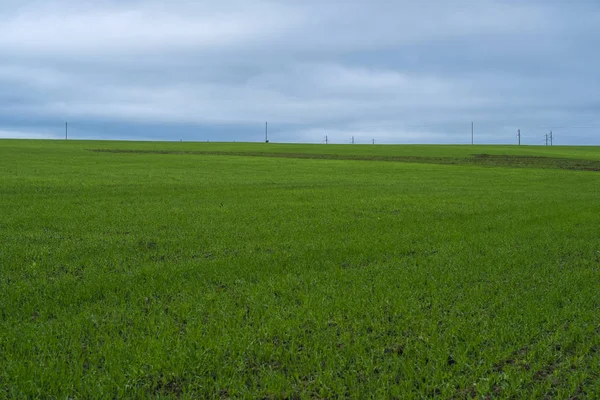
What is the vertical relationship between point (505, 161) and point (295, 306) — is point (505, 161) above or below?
above

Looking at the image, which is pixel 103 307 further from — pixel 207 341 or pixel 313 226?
pixel 313 226

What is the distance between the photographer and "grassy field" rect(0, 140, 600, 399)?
548 centimetres

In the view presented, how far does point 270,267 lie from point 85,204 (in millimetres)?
11193

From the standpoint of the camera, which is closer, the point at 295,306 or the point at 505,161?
the point at 295,306

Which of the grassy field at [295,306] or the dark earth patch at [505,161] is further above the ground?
the dark earth patch at [505,161]

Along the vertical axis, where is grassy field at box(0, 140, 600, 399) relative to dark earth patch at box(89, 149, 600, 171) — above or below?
below

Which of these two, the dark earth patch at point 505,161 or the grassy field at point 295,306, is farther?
the dark earth patch at point 505,161

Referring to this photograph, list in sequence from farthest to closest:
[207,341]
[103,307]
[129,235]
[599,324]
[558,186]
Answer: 1. [558,186]
2. [129,235]
3. [103,307]
4. [599,324]
5. [207,341]

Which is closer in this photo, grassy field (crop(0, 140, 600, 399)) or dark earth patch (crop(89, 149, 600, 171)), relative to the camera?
grassy field (crop(0, 140, 600, 399))

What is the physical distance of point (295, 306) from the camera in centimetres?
750

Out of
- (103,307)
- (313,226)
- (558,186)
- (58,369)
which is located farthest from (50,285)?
(558,186)

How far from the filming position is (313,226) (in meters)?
14.4

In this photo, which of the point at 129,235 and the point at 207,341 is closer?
the point at 207,341

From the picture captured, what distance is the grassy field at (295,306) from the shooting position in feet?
18.0
